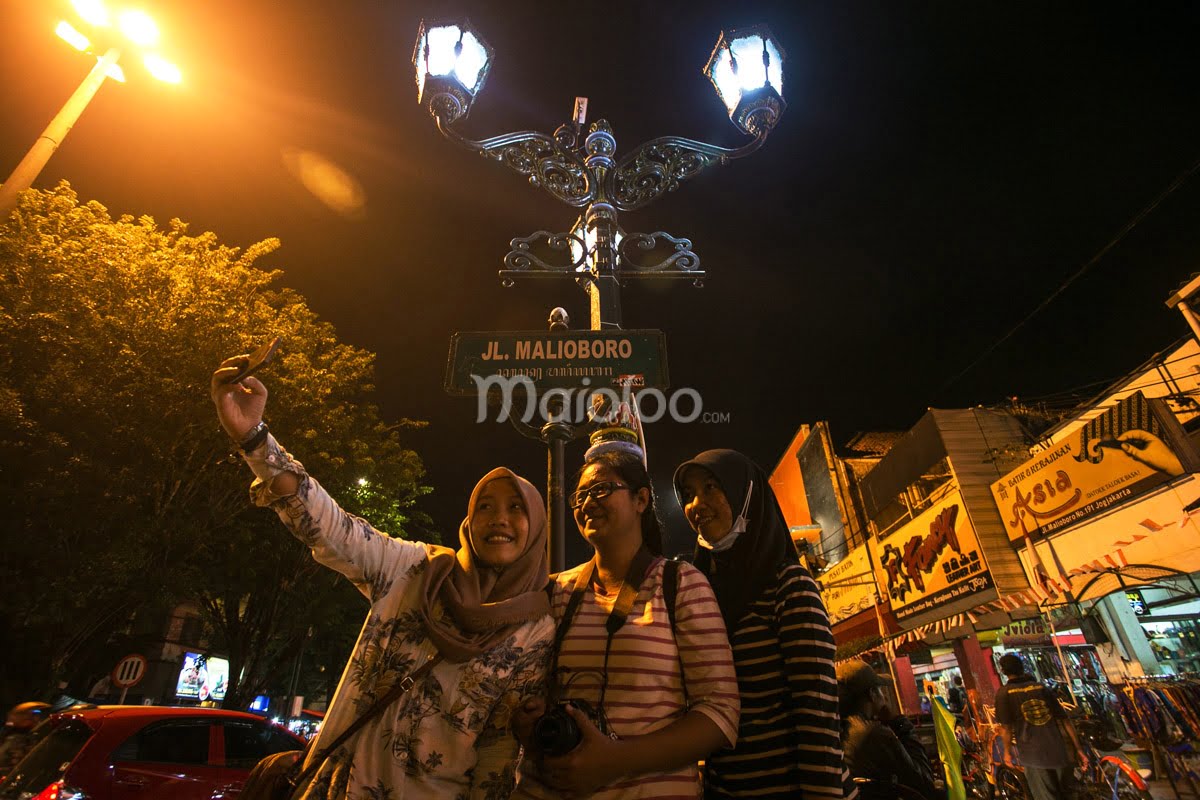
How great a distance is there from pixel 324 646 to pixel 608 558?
31.4 meters

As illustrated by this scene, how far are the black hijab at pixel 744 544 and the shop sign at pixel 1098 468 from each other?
10902 millimetres

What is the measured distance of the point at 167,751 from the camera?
222 inches

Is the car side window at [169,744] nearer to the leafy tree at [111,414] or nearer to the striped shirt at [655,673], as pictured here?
the leafy tree at [111,414]

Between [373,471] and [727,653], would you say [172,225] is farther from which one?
[727,653]

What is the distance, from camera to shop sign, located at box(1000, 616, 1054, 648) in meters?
12.4

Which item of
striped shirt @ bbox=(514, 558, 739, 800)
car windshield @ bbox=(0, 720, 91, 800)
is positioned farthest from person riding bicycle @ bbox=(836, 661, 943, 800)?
car windshield @ bbox=(0, 720, 91, 800)

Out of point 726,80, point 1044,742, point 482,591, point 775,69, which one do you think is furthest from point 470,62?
point 1044,742

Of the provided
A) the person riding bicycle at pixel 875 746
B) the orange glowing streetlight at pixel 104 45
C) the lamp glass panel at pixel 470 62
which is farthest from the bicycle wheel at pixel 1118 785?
the orange glowing streetlight at pixel 104 45

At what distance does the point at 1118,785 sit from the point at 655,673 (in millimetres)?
8534

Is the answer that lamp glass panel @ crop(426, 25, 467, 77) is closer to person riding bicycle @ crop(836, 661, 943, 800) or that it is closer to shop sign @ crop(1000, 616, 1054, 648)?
person riding bicycle @ crop(836, 661, 943, 800)

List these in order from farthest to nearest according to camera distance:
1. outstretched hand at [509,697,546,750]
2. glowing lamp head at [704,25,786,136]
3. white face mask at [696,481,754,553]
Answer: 1. glowing lamp head at [704,25,786,136]
2. white face mask at [696,481,754,553]
3. outstretched hand at [509,697,546,750]

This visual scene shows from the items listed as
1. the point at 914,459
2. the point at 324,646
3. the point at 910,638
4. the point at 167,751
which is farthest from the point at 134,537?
the point at 324,646

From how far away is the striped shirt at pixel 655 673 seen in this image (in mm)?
1527

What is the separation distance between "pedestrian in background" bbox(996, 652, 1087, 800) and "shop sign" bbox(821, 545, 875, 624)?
518 inches
